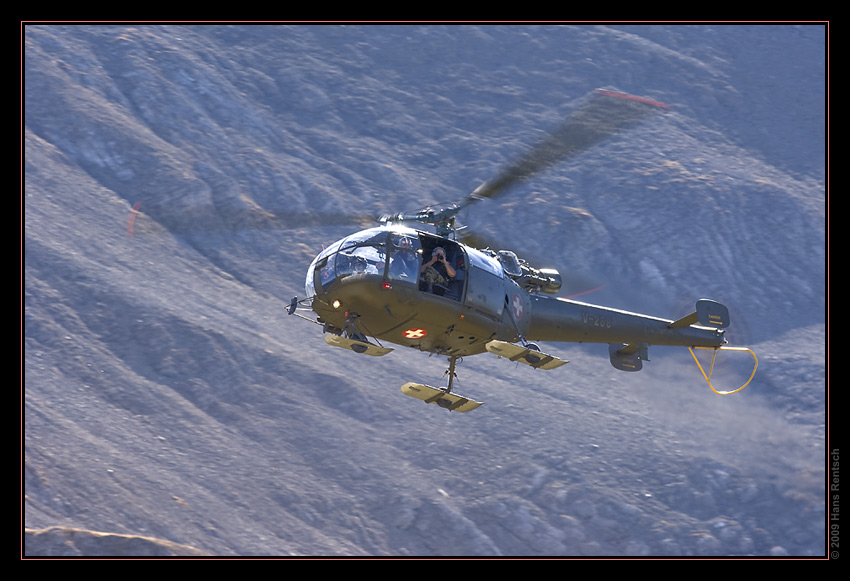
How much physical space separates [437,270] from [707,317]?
9.25 m

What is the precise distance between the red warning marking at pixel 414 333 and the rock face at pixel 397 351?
2876 millimetres

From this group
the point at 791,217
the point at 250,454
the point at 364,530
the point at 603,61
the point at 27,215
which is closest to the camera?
the point at 364,530

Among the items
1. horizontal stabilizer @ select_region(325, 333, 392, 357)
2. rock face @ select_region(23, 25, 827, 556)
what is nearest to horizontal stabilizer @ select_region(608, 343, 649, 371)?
rock face @ select_region(23, 25, 827, 556)

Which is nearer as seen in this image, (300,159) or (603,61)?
(300,159)

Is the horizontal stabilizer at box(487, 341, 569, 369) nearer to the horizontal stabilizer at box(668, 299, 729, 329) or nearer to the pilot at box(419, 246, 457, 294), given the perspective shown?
the pilot at box(419, 246, 457, 294)

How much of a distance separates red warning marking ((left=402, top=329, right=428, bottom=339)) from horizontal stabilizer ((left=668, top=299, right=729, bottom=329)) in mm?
8949

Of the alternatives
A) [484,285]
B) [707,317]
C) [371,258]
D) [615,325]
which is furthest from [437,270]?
→ [707,317]

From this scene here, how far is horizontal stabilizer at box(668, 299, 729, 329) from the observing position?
3022cm

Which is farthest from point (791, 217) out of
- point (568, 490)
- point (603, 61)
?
point (568, 490)

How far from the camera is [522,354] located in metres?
24.7

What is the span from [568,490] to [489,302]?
1152 inches

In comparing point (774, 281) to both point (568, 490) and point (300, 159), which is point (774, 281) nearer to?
point (568, 490)

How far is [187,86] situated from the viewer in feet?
261

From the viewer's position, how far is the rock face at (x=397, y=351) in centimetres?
5028
